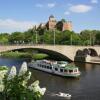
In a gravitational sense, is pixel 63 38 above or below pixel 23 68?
above

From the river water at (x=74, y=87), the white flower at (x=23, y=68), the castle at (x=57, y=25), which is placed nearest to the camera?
the white flower at (x=23, y=68)

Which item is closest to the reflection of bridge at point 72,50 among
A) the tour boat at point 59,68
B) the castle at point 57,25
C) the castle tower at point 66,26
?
the tour boat at point 59,68

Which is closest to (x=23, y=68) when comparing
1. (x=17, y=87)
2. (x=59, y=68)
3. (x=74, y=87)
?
(x=17, y=87)

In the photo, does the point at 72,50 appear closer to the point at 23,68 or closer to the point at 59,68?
the point at 59,68

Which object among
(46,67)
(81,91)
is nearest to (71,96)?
(81,91)

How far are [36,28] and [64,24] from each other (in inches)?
923

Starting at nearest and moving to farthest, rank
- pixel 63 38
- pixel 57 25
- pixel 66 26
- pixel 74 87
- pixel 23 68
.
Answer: pixel 23 68 < pixel 74 87 < pixel 63 38 < pixel 66 26 < pixel 57 25

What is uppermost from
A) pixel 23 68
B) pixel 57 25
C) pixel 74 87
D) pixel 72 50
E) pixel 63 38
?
pixel 57 25

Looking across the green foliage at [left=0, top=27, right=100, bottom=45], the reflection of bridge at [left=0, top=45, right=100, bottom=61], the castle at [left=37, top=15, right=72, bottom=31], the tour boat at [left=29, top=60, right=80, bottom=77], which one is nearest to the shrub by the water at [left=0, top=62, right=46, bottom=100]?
the tour boat at [left=29, top=60, right=80, bottom=77]

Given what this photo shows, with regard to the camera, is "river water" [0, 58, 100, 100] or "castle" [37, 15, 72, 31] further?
"castle" [37, 15, 72, 31]

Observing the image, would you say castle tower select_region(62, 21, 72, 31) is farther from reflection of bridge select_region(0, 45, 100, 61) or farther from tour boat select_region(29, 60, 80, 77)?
tour boat select_region(29, 60, 80, 77)

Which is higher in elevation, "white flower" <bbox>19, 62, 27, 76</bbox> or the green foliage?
the green foliage

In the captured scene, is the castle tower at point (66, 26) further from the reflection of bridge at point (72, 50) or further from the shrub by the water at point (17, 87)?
the shrub by the water at point (17, 87)

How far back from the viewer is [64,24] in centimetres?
16700
